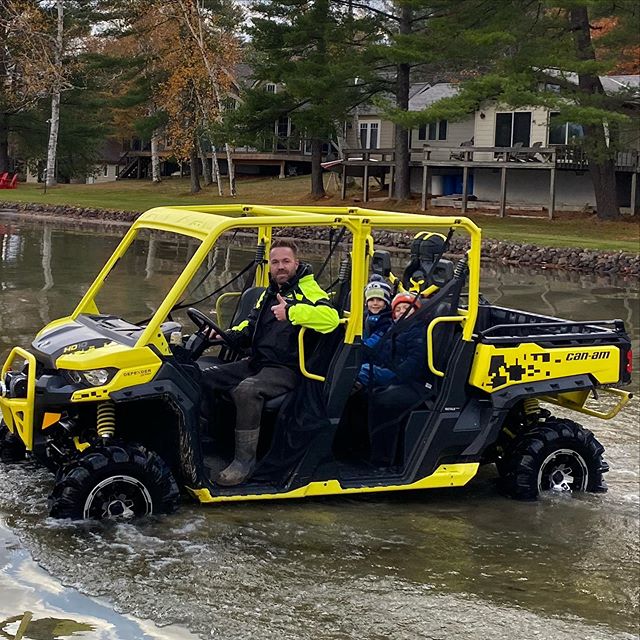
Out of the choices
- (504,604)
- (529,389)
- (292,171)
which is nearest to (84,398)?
(504,604)

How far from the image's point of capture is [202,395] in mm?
7031

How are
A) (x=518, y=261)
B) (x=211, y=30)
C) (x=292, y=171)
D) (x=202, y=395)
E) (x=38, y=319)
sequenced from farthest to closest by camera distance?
(x=292, y=171) → (x=211, y=30) → (x=518, y=261) → (x=38, y=319) → (x=202, y=395)

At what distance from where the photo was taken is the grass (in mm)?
32812

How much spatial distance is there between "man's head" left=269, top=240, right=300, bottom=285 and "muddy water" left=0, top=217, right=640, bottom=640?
4.84 feet

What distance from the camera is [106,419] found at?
6.77 m

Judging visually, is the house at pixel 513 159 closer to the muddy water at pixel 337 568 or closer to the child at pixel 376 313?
the child at pixel 376 313

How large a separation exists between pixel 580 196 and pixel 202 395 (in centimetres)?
3748

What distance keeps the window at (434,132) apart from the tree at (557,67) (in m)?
13.2

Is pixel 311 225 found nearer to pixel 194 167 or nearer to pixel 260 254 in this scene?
pixel 260 254

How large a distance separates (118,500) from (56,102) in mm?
50509

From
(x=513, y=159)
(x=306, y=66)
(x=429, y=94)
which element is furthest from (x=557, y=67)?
(x=429, y=94)

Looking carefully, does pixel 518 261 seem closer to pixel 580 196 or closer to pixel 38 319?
pixel 580 196

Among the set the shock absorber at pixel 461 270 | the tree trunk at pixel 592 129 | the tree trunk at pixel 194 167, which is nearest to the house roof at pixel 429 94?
the tree trunk at pixel 194 167

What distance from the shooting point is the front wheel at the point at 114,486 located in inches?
253
